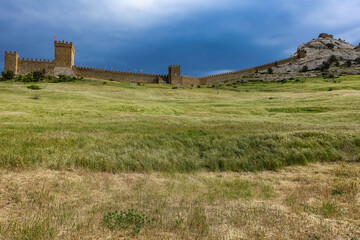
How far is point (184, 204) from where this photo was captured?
5664mm

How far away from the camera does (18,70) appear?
72.5 metres

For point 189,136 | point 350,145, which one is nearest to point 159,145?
point 189,136

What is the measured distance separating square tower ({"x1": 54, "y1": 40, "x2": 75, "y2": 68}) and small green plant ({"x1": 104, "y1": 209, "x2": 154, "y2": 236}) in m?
84.5

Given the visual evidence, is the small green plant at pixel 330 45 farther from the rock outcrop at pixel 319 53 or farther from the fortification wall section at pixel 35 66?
the fortification wall section at pixel 35 66

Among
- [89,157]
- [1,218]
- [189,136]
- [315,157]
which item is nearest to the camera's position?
[1,218]

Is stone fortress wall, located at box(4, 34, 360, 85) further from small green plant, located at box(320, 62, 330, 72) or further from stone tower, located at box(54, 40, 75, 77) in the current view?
small green plant, located at box(320, 62, 330, 72)

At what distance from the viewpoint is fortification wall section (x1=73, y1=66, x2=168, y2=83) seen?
265ft

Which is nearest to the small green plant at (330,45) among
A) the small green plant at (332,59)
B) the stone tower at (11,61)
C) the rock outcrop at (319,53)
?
the rock outcrop at (319,53)

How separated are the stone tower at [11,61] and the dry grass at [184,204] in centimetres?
8247

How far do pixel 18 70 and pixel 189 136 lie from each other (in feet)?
272

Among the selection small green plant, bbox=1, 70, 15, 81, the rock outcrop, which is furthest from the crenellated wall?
the rock outcrop

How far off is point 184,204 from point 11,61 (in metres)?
87.2

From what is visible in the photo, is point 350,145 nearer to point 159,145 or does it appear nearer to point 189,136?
point 189,136

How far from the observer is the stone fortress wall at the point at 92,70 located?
7288cm
